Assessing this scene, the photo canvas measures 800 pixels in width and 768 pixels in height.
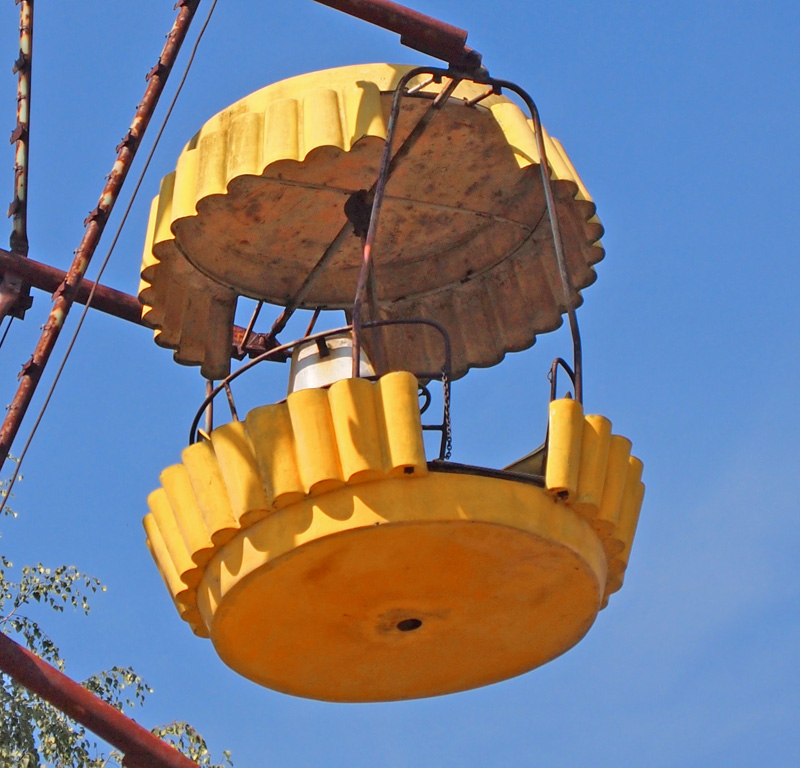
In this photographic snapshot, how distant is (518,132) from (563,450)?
2.96 m

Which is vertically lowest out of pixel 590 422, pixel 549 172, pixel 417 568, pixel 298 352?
pixel 417 568

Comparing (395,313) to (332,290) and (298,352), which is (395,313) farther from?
(298,352)

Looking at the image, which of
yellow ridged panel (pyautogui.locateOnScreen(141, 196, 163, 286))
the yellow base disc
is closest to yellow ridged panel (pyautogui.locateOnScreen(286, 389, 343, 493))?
the yellow base disc

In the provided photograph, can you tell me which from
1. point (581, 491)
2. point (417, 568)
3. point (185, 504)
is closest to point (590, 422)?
point (581, 491)

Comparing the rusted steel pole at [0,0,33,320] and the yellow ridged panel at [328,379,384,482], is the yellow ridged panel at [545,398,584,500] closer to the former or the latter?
the yellow ridged panel at [328,379,384,482]

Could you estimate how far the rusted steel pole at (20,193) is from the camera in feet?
48.1

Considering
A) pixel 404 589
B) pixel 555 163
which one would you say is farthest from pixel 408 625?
pixel 555 163

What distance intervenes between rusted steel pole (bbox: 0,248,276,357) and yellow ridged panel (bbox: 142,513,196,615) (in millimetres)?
1727

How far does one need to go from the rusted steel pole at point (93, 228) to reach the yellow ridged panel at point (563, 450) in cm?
343

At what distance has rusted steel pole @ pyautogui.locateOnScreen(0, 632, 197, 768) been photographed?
1269cm

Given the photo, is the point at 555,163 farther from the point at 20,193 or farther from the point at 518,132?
the point at 20,193

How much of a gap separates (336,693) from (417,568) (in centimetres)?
180

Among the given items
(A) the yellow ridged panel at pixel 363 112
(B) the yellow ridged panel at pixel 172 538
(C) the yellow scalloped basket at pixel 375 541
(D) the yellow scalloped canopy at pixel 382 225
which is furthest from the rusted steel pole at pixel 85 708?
(A) the yellow ridged panel at pixel 363 112

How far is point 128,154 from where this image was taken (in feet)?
47.4
